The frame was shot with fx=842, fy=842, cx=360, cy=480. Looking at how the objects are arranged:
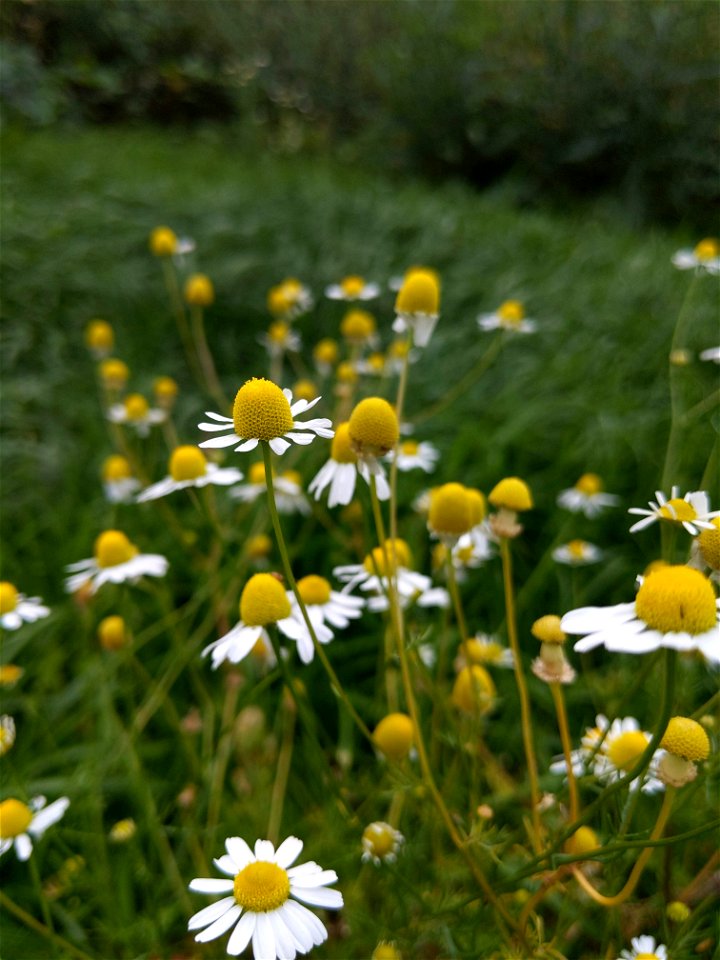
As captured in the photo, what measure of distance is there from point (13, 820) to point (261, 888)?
336mm

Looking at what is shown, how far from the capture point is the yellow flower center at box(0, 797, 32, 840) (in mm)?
848

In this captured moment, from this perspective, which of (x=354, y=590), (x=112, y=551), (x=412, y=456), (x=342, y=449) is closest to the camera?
(x=342, y=449)

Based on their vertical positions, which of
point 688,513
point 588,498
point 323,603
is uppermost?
point 688,513

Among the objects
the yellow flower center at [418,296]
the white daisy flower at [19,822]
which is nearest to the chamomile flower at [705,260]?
the yellow flower center at [418,296]

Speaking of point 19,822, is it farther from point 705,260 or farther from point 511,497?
point 705,260

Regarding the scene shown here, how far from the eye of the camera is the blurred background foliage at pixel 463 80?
3.96 metres

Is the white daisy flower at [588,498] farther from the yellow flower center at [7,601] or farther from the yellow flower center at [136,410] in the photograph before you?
the yellow flower center at [7,601]

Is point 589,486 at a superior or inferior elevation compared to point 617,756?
inferior

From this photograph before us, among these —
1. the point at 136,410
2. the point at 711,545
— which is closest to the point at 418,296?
the point at 711,545

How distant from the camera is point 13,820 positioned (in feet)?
2.79

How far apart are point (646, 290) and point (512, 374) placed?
0.65 meters

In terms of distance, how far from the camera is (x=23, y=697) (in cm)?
142

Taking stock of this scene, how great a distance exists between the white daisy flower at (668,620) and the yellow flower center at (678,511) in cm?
8

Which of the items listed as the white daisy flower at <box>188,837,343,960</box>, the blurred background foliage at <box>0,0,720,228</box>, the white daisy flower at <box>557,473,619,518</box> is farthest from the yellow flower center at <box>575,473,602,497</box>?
the blurred background foliage at <box>0,0,720,228</box>
